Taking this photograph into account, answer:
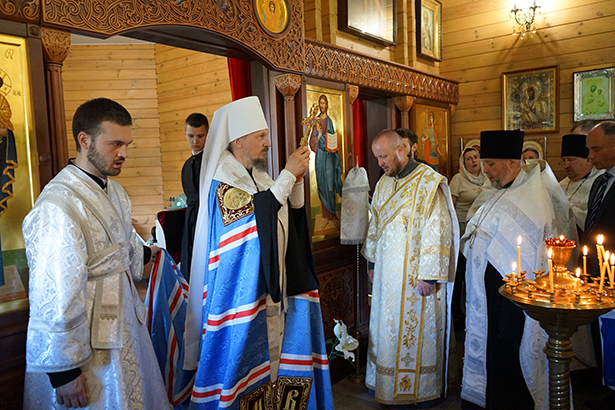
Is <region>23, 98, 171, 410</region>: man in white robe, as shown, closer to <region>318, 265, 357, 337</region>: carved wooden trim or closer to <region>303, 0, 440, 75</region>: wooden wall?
<region>318, 265, 357, 337</region>: carved wooden trim

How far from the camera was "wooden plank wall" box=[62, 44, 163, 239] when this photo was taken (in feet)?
19.4

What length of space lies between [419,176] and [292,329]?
1.36 metres

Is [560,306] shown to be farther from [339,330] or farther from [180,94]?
[180,94]

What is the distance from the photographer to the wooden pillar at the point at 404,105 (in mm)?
4539

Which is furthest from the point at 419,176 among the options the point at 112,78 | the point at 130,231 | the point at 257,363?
the point at 112,78

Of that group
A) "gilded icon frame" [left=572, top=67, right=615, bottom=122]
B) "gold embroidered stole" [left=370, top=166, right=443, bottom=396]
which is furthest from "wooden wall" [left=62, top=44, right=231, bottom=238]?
"gilded icon frame" [left=572, top=67, right=615, bottom=122]

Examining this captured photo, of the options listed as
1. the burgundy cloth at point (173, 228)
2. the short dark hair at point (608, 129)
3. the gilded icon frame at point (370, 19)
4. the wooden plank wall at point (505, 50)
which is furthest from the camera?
the wooden plank wall at point (505, 50)

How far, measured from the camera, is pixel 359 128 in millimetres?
4867

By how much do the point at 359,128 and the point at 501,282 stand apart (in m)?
2.63

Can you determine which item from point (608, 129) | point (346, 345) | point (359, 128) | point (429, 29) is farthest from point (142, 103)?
point (608, 129)

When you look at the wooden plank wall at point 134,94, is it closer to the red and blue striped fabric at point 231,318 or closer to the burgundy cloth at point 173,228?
the burgundy cloth at point 173,228

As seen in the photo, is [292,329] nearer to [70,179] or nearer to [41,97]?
[70,179]

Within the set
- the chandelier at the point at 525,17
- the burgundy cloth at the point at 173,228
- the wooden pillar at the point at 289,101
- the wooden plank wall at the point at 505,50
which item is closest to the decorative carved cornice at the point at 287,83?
the wooden pillar at the point at 289,101

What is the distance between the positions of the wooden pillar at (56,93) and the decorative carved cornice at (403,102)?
329cm
